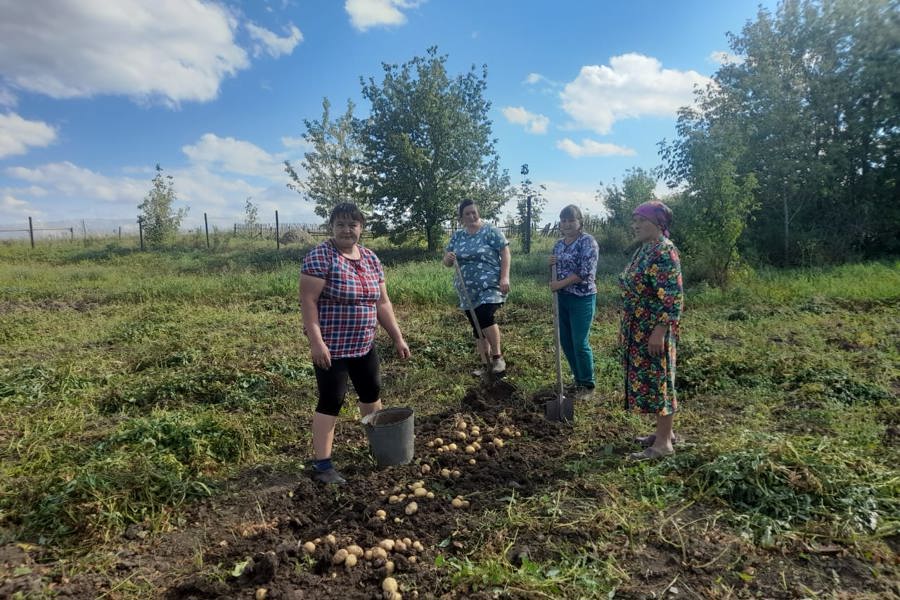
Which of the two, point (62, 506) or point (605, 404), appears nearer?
point (62, 506)

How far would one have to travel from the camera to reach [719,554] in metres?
2.26

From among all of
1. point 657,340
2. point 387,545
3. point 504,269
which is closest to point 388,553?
point 387,545

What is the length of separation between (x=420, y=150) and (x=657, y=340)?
15175 millimetres

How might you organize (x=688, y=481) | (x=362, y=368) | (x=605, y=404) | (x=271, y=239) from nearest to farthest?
(x=688, y=481), (x=362, y=368), (x=605, y=404), (x=271, y=239)

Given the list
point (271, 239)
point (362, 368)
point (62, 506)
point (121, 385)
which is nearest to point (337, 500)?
point (362, 368)

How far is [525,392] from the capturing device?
4551 mm

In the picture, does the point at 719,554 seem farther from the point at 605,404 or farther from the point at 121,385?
the point at 121,385

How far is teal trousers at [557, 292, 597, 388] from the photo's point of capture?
13.7 ft

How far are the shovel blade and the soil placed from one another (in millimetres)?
704

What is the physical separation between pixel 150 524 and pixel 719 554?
2.82 metres

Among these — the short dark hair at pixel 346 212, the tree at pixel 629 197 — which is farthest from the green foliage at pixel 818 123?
the short dark hair at pixel 346 212

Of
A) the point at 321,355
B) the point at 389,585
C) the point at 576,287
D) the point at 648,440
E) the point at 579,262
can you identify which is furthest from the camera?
the point at 576,287

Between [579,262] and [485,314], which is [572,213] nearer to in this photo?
[579,262]

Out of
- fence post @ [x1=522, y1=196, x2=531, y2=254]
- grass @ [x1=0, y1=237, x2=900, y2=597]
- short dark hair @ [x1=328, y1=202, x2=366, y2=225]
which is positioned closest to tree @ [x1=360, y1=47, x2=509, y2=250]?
fence post @ [x1=522, y1=196, x2=531, y2=254]
